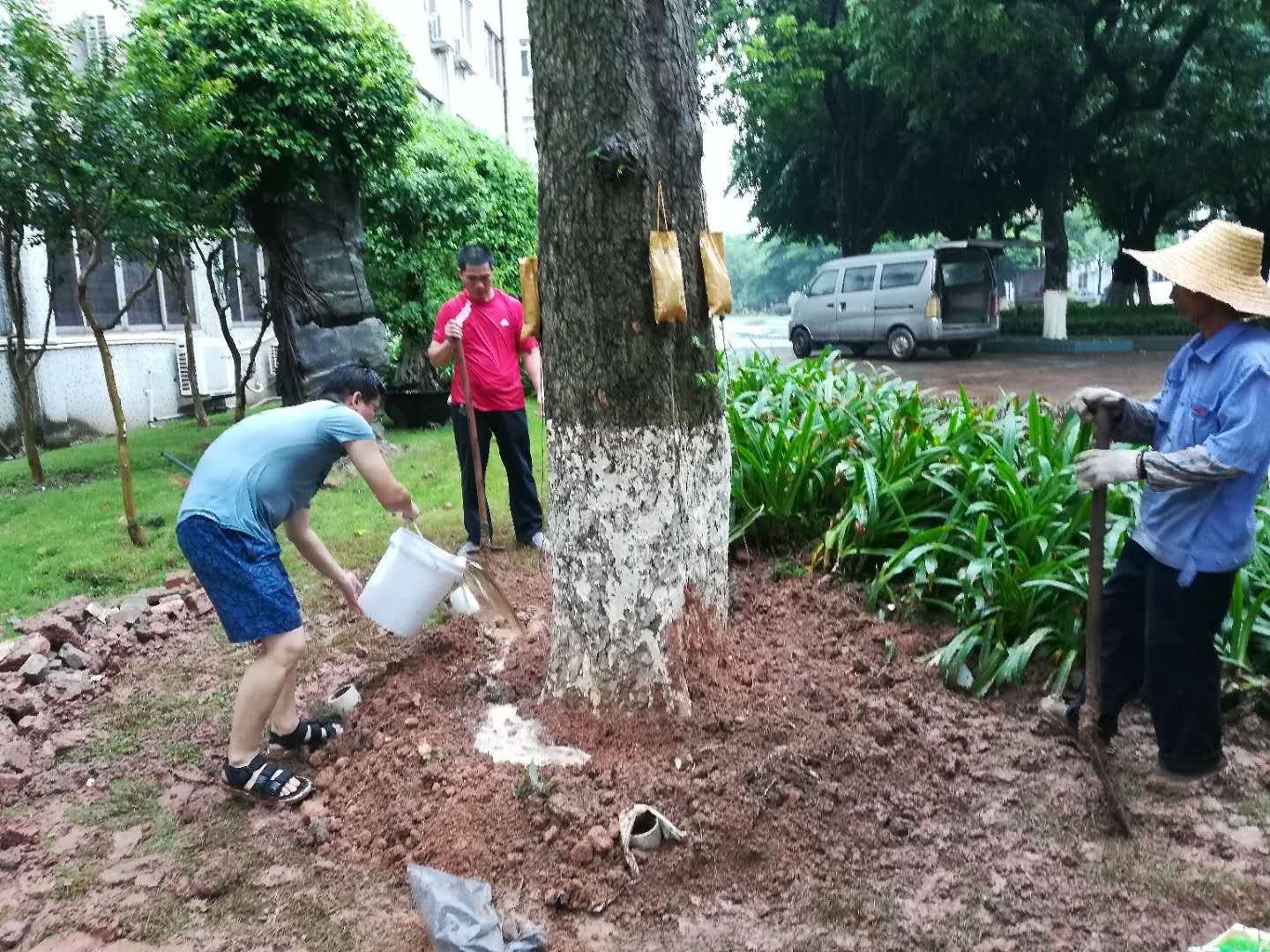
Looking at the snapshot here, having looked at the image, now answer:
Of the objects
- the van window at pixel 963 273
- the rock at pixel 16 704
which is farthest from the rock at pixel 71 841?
the van window at pixel 963 273

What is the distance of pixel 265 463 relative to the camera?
10.3ft

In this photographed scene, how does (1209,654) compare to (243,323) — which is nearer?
(1209,654)

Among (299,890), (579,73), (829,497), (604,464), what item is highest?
(579,73)

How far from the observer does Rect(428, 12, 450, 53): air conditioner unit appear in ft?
63.4

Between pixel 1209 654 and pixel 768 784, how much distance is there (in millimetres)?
1377

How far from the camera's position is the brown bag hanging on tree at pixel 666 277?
3.03 metres

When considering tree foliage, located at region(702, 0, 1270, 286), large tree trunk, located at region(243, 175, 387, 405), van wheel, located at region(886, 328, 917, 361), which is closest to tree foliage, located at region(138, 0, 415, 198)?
large tree trunk, located at region(243, 175, 387, 405)

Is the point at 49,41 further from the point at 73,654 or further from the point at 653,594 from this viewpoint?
the point at 653,594

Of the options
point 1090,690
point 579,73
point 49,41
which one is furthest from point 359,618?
point 49,41

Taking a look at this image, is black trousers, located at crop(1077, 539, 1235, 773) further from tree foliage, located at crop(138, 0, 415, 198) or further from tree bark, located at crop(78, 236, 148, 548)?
tree foliage, located at crop(138, 0, 415, 198)

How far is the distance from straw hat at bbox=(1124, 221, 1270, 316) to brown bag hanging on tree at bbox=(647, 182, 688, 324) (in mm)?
1273

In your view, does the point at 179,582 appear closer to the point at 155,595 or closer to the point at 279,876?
the point at 155,595

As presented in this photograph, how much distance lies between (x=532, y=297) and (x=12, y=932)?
2.31 meters

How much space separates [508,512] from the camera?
20.9ft
